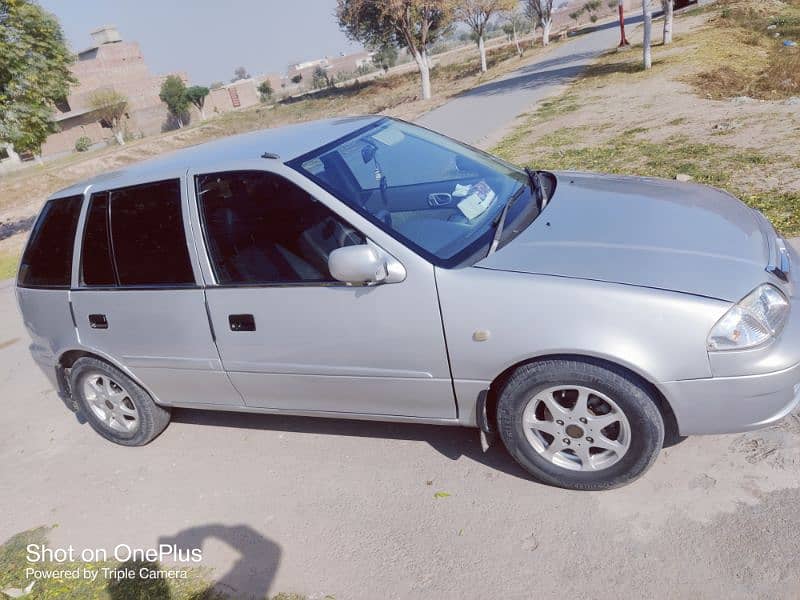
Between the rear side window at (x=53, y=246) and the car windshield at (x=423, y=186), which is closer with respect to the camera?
the car windshield at (x=423, y=186)

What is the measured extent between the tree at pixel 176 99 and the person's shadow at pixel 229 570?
63.3 m

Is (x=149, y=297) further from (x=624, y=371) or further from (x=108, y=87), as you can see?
(x=108, y=87)

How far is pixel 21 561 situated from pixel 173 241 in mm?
1932

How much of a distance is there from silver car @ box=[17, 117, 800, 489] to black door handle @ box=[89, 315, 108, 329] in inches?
0.5

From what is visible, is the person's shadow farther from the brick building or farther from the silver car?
the brick building

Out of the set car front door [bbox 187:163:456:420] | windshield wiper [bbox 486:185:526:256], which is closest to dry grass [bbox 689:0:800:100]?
windshield wiper [bbox 486:185:526:256]

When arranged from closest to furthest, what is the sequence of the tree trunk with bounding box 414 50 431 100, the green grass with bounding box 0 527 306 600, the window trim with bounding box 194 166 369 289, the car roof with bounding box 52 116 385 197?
the green grass with bounding box 0 527 306 600 → the window trim with bounding box 194 166 369 289 → the car roof with bounding box 52 116 385 197 → the tree trunk with bounding box 414 50 431 100

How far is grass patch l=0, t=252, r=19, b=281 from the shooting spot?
11605 millimetres

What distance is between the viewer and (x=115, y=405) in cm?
416

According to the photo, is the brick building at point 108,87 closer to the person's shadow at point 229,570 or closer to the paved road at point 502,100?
the paved road at point 502,100

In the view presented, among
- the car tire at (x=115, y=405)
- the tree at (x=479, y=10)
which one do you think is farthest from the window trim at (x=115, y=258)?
the tree at (x=479, y=10)

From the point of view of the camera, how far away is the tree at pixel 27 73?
12.7 metres

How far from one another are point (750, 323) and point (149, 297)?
3107 millimetres

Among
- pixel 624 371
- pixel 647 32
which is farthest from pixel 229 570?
pixel 647 32
